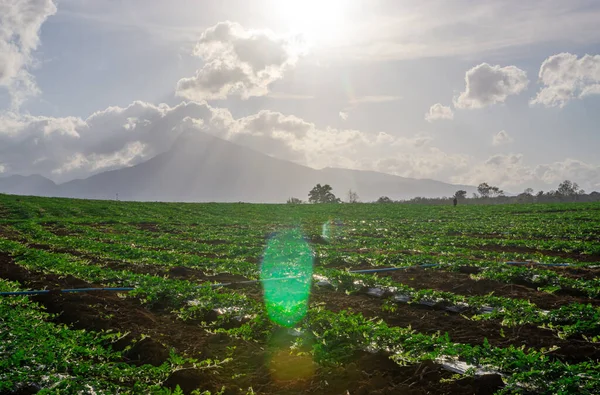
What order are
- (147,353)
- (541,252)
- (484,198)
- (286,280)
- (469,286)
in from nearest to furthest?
(147,353) < (469,286) < (286,280) < (541,252) < (484,198)

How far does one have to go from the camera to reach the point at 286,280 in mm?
13484

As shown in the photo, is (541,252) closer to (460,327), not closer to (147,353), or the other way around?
Result: (460,327)

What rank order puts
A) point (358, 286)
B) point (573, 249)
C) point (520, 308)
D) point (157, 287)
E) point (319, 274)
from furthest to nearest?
point (573, 249) < point (319, 274) < point (358, 286) < point (157, 287) < point (520, 308)

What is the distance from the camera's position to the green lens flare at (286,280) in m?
9.46

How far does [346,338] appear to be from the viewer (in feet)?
25.1

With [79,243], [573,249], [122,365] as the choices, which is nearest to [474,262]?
[573,249]

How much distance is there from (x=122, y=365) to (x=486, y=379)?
218 inches

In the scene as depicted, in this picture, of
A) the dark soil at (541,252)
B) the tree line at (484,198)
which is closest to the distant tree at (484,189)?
the tree line at (484,198)

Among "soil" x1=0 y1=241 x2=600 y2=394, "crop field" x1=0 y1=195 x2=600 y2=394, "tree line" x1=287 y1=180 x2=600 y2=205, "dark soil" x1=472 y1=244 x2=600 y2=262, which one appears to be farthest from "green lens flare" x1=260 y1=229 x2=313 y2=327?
"tree line" x1=287 y1=180 x2=600 y2=205

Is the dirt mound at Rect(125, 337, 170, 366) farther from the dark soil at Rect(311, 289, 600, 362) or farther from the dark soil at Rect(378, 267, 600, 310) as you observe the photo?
the dark soil at Rect(378, 267, 600, 310)

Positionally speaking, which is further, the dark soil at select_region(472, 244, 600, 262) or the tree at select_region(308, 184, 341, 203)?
the tree at select_region(308, 184, 341, 203)

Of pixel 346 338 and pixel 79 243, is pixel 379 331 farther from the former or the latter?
pixel 79 243

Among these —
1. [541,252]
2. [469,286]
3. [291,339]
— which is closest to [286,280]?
[291,339]

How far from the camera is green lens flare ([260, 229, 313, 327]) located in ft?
31.0
